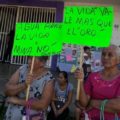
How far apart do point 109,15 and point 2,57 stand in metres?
11.0

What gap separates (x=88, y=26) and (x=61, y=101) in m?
2.58

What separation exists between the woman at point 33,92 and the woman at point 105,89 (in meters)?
0.37

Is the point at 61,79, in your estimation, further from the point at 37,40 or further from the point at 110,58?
the point at 110,58

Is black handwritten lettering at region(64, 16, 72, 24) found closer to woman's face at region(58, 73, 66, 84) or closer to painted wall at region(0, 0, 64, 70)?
woman's face at region(58, 73, 66, 84)

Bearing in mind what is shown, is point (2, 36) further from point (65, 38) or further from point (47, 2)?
point (65, 38)

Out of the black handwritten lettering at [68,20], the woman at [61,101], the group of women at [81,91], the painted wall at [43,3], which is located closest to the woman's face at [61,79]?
the woman at [61,101]

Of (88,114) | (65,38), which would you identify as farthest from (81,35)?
(88,114)

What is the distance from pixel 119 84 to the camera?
3.28 meters

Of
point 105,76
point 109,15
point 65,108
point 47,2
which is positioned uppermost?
point 47,2

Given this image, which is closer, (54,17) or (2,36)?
(54,17)

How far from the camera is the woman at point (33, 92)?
3.57 meters

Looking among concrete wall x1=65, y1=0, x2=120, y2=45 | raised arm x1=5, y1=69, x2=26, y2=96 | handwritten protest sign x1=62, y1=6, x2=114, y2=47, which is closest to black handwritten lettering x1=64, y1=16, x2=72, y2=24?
handwritten protest sign x1=62, y1=6, x2=114, y2=47

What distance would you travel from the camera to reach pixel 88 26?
3.57m

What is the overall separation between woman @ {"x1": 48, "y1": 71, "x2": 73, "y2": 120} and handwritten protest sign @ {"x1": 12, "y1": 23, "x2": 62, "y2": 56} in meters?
2.28
